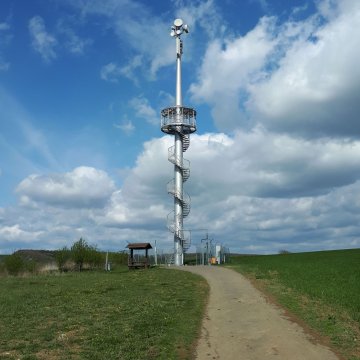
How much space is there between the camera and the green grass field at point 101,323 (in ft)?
41.0

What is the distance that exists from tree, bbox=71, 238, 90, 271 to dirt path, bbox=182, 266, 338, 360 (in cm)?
3910

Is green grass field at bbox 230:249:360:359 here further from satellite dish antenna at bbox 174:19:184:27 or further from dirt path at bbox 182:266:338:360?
satellite dish antenna at bbox 174:19:184:27

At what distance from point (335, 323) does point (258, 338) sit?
3.27 metres

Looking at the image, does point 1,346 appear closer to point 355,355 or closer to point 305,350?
point 305,350

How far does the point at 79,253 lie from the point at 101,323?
144ft

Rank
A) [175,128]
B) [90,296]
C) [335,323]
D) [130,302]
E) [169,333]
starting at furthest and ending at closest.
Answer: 1. [175,128]
2. [90,296]
3. [130,302]
4. [335,323]
5. [169,333]

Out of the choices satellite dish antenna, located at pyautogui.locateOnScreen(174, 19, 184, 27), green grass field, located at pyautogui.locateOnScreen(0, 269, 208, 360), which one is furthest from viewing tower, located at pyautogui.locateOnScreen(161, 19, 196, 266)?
green grass field, located at pyautogui.locateOnScreen(0, 269, 208, 360)

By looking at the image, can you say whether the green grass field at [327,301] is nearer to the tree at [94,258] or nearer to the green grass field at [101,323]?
the green grass field at [101,323]

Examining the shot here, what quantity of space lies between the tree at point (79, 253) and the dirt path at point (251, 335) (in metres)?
39.1

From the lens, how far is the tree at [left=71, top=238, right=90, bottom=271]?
5906 cm

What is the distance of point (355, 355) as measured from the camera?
11.9 metres

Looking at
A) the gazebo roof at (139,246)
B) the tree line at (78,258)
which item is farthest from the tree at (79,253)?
the gazebo roof at (139,246)

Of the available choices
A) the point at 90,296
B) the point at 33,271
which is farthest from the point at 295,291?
the point at 33,271

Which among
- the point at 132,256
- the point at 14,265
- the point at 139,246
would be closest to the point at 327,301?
the point at 139,246
